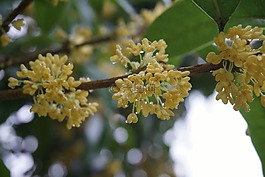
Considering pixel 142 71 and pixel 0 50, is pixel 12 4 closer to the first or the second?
pixel 0 50

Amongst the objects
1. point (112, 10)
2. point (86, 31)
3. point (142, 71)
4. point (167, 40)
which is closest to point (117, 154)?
point (112, 10)

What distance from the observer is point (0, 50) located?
5.16 feet

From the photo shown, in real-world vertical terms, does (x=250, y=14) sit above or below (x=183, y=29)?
below

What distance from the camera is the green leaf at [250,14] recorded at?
85cm

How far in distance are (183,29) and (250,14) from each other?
21 cm

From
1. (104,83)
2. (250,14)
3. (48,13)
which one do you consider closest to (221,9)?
(250,14)

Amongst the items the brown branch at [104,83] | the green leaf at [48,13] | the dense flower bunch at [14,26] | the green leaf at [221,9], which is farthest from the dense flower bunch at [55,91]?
the green leaf at [48,13]

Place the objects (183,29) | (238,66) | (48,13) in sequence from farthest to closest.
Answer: (48,13)
(183,29)
(238,66)

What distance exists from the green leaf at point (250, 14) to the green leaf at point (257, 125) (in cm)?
14

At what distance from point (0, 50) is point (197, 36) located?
0.75 metres

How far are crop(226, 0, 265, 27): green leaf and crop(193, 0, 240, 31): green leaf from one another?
0.08m

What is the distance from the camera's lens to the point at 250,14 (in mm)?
873

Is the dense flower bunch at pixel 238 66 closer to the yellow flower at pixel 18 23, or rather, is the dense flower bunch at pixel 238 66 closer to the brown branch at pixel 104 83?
the brown branch at pixel 104 83

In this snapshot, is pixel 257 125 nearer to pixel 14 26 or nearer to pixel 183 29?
pixel 183 29
